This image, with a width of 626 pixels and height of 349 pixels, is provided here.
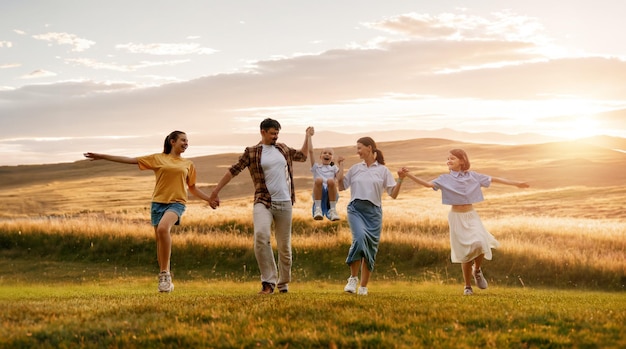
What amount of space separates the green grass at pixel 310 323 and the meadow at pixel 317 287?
3 cm

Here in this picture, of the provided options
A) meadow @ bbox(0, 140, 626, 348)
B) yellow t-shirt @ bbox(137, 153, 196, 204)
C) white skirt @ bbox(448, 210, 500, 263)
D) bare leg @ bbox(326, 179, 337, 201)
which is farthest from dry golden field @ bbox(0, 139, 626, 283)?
yellow t-shirt @ bbox(137, 153, 196, 204)

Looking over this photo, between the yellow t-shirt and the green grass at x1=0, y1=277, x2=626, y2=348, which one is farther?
the yellow t-shirt

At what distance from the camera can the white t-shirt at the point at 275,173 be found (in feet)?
43.2

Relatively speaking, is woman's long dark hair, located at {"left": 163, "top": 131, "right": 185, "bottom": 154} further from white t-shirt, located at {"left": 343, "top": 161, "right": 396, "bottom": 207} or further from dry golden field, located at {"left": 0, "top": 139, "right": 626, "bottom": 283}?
dry golden field, located at {"left": 0, "top": 139, "right": 626, "bottom": 283}

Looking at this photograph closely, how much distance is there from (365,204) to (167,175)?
3.62 metres

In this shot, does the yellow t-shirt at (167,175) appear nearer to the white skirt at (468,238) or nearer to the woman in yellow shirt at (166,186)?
the woman in yellow shirt at (166,186)

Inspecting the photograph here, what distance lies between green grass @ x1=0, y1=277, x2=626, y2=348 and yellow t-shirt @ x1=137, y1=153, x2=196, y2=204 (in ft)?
7.15

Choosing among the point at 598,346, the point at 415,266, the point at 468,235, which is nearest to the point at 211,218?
the point at 415,266

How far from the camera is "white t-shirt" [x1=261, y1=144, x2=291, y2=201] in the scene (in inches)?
518

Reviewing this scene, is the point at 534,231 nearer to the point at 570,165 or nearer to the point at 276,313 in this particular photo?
the point at 276,313

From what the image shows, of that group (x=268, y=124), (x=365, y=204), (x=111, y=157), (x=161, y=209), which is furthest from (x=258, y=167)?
(x=111, y=157)

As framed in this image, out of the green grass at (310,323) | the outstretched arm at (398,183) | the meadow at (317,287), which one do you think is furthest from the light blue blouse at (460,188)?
the green grass at (310,323)

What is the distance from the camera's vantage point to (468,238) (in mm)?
14242

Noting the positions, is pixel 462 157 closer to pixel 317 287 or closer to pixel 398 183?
pixel 398 183
